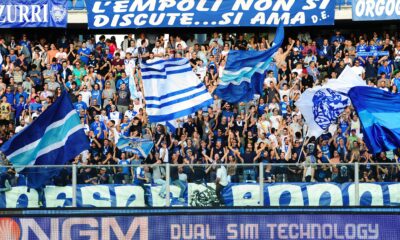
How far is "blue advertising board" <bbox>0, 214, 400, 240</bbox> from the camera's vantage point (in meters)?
27.5

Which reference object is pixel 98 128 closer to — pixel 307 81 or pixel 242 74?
pixel 242 74

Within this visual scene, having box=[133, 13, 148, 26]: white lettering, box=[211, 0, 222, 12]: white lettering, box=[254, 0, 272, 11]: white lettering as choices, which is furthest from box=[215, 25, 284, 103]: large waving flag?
box=[133, 13, 148, 26]: white lettering

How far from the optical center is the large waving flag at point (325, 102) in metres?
31.4

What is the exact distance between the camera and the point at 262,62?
31812 mm

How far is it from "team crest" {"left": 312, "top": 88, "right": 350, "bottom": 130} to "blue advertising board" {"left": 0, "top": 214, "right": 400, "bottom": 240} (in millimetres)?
4265

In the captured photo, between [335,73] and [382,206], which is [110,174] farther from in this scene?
[335,73]

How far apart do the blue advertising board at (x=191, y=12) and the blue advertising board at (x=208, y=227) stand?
1229 centimetres

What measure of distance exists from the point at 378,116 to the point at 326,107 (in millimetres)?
1481

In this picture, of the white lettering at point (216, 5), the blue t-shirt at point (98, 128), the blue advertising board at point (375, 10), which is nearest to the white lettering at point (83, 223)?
the blue t-shirt at point (98, 128)

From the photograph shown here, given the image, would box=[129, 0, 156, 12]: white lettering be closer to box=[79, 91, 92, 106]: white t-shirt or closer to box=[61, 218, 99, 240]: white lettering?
box=[79, 91, 92, 106]: white t-shirt

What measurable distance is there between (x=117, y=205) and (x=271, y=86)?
8612 millimetres

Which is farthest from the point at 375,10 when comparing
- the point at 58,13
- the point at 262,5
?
the point at 58,13

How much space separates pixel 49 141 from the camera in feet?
96.6

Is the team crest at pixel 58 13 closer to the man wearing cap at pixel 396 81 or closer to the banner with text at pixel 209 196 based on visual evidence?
the man wearing cap at pixel 396 81
